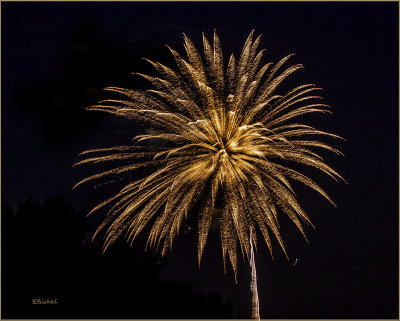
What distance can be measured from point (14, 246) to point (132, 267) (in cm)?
803

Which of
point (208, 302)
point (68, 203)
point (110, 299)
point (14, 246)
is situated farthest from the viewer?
point (208, 302)

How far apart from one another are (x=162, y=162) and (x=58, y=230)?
1249 cm

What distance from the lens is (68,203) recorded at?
26234 mm

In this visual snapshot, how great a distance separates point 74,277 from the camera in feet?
74.7

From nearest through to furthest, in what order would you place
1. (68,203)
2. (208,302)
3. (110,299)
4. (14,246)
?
(14,246) < (110,299) < (68,203) < (208,302)

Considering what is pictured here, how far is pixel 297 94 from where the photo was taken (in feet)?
50.1

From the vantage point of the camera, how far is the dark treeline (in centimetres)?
2014

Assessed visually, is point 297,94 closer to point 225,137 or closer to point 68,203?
point 225,137

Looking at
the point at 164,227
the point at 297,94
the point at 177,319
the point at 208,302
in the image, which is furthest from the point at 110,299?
the point at 297,94

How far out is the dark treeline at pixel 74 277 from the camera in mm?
20141

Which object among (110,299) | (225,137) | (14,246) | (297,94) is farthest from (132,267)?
(297,94)

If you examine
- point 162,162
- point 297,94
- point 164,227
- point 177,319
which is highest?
point 297,94

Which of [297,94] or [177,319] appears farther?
[177,319]

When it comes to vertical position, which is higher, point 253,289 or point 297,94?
point 297,94
